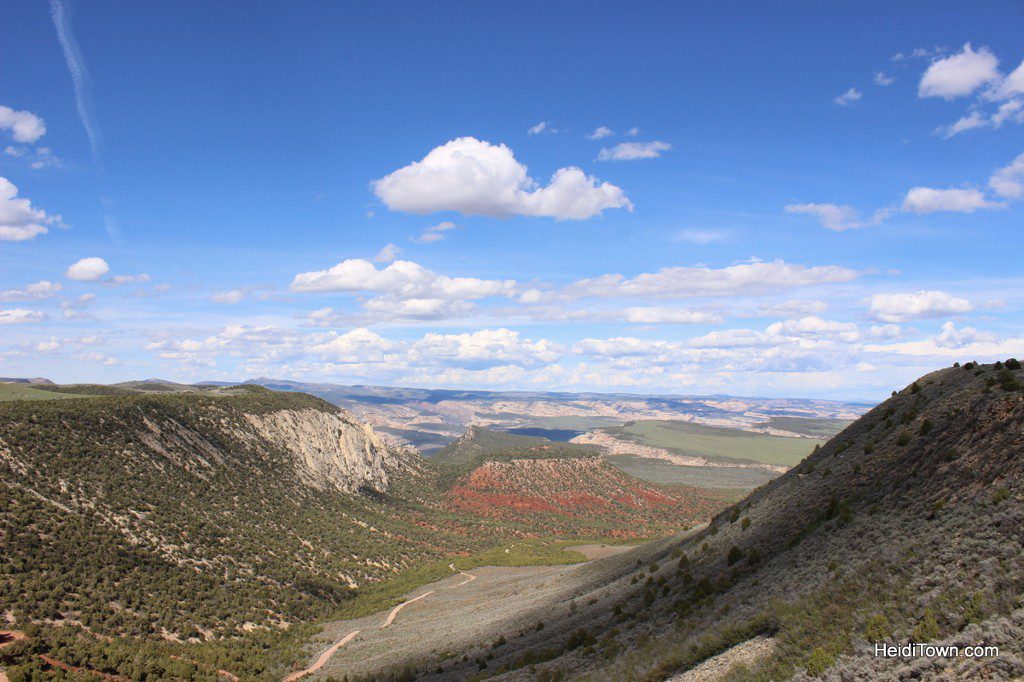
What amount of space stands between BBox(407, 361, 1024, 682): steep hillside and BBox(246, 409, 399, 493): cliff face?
278ft

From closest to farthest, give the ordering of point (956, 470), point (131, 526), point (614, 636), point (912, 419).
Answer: point (956, 470) < point (614, 636) < point (912, 419) < point (131, 526)

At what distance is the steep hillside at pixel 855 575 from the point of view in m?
15.8

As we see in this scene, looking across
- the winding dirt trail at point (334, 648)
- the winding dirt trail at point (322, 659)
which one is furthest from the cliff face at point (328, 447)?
the winding dirt trail at point (322, 659)

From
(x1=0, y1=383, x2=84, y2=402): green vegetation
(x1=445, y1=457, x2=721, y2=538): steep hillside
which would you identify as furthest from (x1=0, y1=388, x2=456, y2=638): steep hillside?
(x1=445, y1=457, x2=721, y2=538): steep hillside

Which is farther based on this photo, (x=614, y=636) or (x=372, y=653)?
(x=372, y=653)

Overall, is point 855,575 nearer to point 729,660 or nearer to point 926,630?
point 926,630

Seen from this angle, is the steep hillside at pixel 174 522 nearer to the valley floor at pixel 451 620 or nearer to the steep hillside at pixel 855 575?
the valley floor at pixel 451 620

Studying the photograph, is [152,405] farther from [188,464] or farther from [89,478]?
[89,478]

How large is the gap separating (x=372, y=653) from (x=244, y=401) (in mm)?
84788

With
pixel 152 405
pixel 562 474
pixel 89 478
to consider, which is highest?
pixel 152 405

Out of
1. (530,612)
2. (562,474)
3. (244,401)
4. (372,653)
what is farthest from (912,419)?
(562,474)

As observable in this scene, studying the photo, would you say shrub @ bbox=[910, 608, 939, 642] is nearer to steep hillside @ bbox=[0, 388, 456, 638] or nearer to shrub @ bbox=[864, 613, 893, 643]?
shrub @ bbox=[864, 613, 893, 643]

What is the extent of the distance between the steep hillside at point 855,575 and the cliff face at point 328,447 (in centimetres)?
8478

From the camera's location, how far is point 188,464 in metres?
78.6
